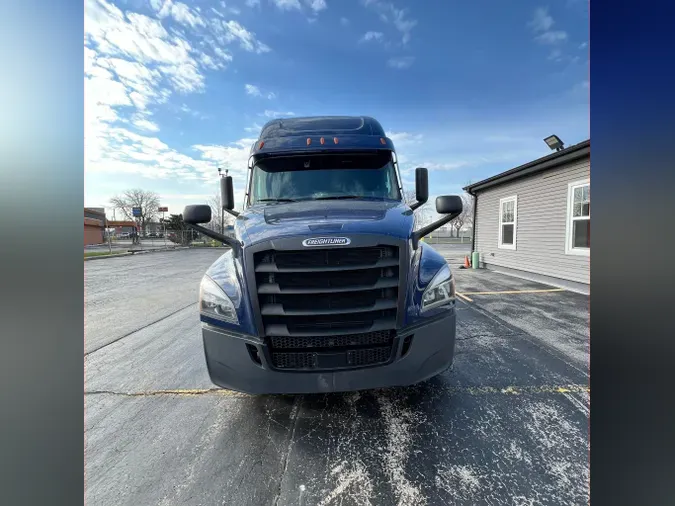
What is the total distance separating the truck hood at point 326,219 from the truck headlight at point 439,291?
0.48 metres

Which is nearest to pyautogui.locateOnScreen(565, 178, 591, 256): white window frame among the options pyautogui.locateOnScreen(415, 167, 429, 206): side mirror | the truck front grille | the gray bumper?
pyautogui.locateOnScreen(415, 167, 429, 206): side mirror

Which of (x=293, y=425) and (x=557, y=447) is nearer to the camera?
(x=557, y=447)

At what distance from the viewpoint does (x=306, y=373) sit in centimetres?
228

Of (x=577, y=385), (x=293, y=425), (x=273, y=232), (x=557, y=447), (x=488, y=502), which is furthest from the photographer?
(x=577, y=385)

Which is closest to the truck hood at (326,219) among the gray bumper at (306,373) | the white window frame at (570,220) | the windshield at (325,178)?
the windshield at (325,178)

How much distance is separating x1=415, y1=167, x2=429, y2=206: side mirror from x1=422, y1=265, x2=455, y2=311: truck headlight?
4.37 ft

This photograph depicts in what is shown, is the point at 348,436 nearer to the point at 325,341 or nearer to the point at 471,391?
the point at 325,341

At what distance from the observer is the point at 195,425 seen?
2.65 meters

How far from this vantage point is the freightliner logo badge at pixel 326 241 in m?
2.28

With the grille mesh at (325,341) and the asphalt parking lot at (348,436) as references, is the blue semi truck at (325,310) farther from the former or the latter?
the asphalt parking lot at (348,436)
